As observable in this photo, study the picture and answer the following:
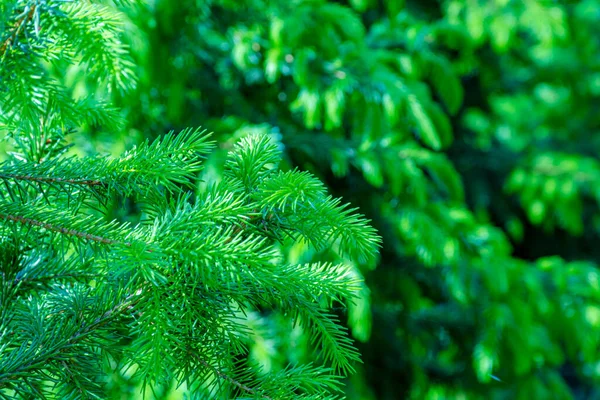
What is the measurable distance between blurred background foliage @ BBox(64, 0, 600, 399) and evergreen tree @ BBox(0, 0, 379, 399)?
24.0 inches

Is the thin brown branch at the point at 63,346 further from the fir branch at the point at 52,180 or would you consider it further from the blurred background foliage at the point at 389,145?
the blurred background foliage at the point at 389,145

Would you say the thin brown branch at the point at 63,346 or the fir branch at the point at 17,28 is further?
the fir branch at the point at 17,28

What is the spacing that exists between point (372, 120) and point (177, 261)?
143 cm

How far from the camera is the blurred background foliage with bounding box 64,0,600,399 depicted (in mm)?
1789

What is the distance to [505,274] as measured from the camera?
2219 mm

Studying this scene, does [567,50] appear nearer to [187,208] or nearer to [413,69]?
[413,69]

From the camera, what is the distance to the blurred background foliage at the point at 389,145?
1789mm

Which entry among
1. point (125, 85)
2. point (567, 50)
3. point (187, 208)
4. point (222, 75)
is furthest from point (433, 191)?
point (567, 50)

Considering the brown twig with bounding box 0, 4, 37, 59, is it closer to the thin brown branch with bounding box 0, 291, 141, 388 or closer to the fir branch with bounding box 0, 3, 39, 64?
the fir branch with bounding box 0, 3, 39, 64

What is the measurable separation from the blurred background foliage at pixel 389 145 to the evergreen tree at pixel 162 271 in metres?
0.61

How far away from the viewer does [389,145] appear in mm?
2012

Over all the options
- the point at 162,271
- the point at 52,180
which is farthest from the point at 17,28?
the point at 162,271

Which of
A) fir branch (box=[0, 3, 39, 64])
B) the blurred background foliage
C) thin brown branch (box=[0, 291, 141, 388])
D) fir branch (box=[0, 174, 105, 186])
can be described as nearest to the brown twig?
fir branch (box=[0, 3, 39, 64])

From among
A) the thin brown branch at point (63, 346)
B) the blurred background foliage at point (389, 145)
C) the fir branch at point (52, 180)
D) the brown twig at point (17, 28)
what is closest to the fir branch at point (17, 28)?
the brown twig at point (17, 28)
